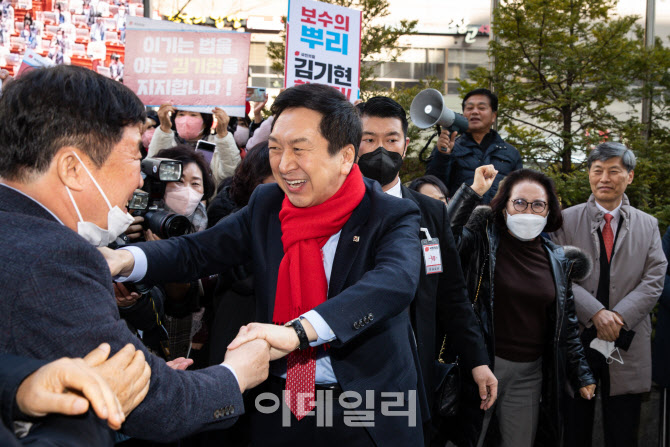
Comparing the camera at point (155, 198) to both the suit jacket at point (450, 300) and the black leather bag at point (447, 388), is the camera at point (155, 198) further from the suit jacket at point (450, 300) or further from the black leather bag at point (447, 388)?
the black leather bag at point (447, 388)

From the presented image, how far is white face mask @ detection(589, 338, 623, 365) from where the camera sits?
411cm

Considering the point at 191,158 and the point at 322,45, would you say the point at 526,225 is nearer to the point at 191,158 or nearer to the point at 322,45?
the point at 191,158

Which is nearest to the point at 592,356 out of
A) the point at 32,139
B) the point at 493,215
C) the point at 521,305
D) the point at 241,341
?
the point at 521,305

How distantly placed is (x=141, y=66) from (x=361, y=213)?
3161mm

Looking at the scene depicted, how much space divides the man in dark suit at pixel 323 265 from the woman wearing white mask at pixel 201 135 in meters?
2.44

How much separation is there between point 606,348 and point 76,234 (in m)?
3.77

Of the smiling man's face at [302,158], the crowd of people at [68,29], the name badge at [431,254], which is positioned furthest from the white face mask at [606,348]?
the crowd of people at [68,29]

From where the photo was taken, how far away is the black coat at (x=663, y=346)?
4246 mm

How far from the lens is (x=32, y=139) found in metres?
1.44

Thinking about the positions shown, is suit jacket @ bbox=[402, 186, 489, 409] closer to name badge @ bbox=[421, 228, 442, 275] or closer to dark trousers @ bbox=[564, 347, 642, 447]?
name badge @ bbox=[421, 228, 442, 275]

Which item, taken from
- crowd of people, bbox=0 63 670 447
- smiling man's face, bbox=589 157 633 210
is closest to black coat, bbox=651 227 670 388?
crowd of people, bbox=0 63 670 447

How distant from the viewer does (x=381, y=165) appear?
10.1 feet

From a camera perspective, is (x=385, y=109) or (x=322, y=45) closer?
(x=385, y=109)

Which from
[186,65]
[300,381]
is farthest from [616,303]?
[186,65]
